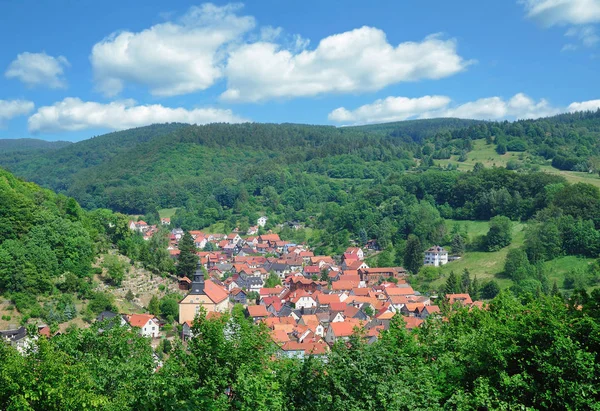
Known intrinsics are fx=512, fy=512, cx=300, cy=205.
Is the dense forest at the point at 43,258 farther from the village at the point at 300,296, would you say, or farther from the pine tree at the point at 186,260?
the pine tree at the point at 186,260

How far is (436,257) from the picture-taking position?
63.0 meters

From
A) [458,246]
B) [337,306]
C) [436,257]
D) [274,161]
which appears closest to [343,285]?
[337,306]

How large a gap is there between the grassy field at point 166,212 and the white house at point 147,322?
253ft

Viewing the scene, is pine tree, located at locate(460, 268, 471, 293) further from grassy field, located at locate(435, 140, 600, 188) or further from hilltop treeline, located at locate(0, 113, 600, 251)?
grassy field, located at locate(435, 140, 600, 188)

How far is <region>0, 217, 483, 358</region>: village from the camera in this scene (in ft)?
116

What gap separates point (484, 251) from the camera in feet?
207

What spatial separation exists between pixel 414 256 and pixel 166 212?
229 ft

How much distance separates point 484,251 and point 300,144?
9994 cm

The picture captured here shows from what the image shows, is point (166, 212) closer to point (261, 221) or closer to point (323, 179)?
point (261, 221)

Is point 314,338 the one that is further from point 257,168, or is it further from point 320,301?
point 257,168

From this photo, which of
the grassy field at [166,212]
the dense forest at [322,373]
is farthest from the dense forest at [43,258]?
the grassy field at [166,212]

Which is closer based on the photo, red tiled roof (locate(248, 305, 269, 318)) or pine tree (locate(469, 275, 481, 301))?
red tiled roof (locate(248, 305, 269, 318))

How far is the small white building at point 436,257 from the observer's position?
6275 cm

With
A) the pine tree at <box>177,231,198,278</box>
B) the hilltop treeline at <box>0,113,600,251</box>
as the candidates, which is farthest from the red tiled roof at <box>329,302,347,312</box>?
the hilltop treeline at <box>0,113,600,251</box>
